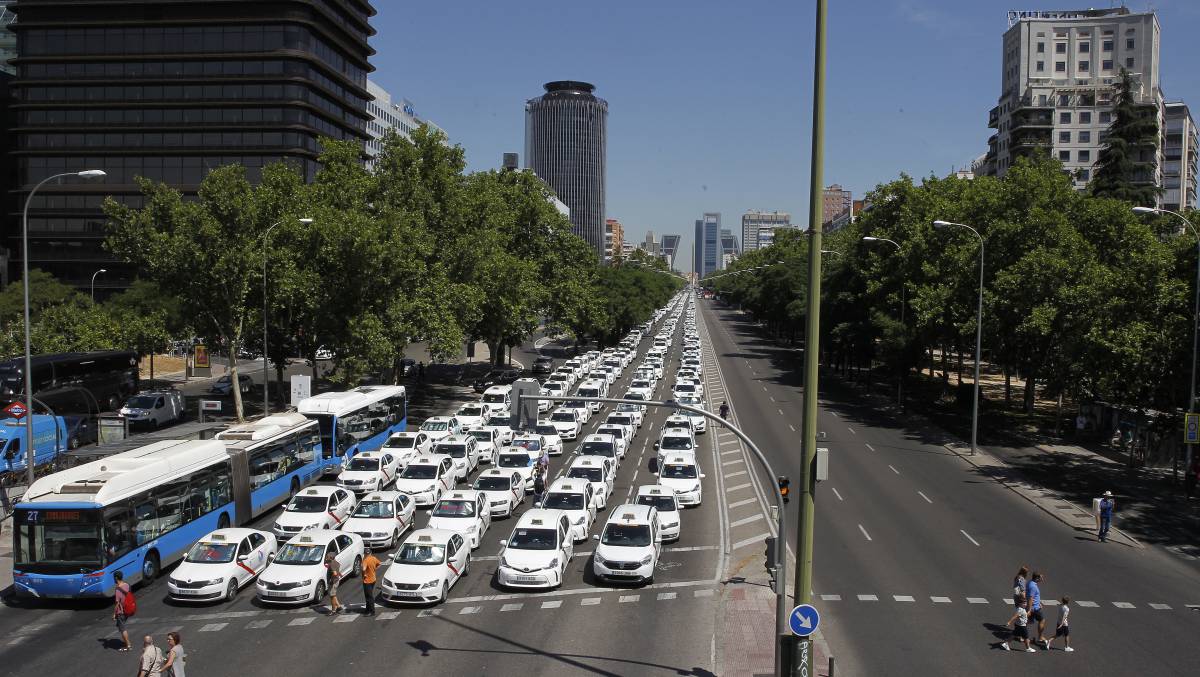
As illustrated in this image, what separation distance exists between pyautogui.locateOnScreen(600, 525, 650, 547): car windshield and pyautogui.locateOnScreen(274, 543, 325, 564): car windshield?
686 centimetres

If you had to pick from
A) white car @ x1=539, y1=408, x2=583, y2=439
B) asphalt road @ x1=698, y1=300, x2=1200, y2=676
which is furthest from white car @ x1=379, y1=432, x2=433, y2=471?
asphalt road @ x1=698, y1=300, x2=1200, y2=676

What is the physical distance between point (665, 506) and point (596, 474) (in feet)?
15.4

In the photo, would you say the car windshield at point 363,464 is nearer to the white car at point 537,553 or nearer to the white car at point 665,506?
the white car at point 665,506

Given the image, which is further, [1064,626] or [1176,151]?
[1176,151]

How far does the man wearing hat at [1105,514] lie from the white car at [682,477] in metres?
12.2

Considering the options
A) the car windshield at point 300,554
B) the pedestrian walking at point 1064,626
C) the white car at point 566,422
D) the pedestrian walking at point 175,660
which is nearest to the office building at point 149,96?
the white car at point 566,422

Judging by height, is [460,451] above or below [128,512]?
below

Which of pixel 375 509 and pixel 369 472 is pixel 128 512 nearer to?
pixel 375 509

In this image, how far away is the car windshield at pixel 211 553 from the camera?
2173 centimetres

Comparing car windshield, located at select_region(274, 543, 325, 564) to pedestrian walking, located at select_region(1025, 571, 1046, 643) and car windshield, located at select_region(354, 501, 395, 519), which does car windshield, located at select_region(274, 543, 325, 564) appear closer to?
car windshield, located at select_region(354, 501, 395, 519)

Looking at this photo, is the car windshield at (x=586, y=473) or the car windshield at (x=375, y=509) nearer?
the car windshield at (x=375, y=509)

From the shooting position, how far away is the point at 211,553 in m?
21.9

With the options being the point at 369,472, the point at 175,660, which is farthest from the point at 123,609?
the point at 369,472

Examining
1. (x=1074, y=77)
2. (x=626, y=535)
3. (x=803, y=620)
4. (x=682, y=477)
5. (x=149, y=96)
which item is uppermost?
(x=1074, y=77)
